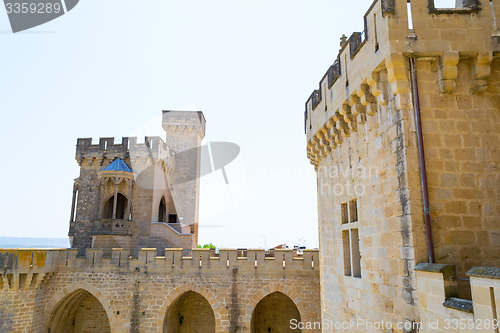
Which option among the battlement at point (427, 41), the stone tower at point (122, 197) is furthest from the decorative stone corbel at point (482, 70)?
the stone tower at point (122, 197)

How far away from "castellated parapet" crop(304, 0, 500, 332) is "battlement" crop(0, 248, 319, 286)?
8.81 meters

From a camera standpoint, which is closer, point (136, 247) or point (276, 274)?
point (276, 274)

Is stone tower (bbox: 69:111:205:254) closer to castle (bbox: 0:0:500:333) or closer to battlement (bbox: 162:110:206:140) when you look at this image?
battlement (bbox: 162:110:206:140)

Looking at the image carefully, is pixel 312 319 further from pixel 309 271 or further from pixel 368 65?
pixel 368 65

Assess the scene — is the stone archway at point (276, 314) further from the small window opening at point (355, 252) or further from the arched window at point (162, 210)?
the small window opening at point (355, 252)

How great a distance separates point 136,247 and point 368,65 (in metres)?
17.2

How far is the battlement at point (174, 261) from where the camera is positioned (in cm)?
1489

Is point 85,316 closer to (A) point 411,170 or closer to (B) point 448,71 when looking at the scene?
(A) point 411,170

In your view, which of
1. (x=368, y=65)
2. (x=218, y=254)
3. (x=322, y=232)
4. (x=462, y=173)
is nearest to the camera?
(x=462, y=173)

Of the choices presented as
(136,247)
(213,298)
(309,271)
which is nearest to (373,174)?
(309,271)

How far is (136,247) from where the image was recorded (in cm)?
1952

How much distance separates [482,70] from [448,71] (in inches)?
20.4

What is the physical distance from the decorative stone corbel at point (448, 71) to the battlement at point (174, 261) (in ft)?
35.5

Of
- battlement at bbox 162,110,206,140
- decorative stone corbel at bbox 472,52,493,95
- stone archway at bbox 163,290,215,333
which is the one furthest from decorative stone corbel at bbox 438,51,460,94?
battlement at bbox 162,110,206,140
